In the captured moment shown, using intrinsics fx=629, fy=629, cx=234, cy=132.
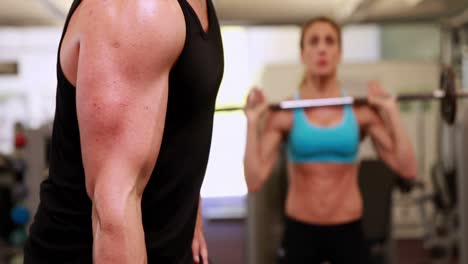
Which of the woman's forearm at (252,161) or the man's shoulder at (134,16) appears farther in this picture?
the woman's forearm at (252,161)

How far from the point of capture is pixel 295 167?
2.62 metres

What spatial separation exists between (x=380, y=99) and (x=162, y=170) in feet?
5.73

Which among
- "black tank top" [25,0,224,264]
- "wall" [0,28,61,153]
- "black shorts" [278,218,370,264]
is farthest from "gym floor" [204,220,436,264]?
"black tank top" [25,0,224,264]

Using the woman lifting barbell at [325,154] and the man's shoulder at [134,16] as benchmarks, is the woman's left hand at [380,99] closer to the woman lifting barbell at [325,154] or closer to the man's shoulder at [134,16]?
the woman lifting barbell at [325,154]

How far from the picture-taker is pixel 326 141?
8.28 feet

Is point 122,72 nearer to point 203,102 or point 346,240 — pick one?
point 203,102

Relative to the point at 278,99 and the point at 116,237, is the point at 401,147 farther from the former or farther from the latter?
the point at 278,99

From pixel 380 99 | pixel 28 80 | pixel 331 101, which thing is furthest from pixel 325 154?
pixel 28 80

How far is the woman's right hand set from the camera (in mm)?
2635

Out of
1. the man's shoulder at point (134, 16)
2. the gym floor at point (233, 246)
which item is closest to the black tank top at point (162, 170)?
the man's shoulder at point (134, 16)

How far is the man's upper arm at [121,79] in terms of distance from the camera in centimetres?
84

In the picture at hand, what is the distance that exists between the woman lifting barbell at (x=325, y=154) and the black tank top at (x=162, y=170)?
1550 mm

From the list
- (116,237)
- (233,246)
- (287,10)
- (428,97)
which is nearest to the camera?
(116,237)

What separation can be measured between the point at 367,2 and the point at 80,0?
3.36 m
